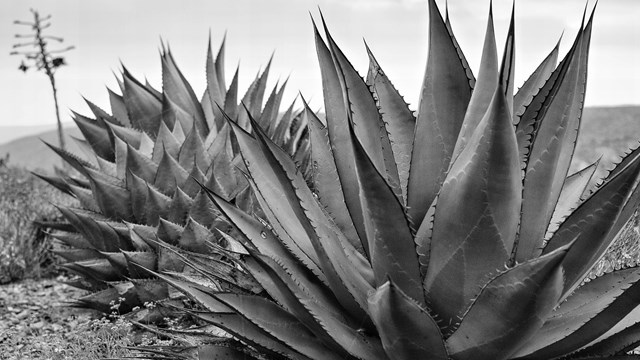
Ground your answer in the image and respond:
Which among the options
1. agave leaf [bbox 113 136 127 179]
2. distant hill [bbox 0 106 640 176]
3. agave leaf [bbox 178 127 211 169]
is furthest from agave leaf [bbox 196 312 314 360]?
distant hill [bbox 0 106 640 176]

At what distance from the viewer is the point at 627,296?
7.09 ft

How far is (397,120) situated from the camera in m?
2.54

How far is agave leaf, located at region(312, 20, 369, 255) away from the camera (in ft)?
7.78

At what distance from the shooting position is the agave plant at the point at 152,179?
463 cm

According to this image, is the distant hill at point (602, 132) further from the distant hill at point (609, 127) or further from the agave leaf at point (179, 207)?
the agave leaf at point (179, 207)

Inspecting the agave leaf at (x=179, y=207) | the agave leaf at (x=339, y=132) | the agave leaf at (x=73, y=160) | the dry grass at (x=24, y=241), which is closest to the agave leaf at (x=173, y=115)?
the agave leaf at (x=73, y=160)

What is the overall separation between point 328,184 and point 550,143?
769 millimetres

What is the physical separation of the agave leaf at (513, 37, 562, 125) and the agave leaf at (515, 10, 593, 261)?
0.71ft

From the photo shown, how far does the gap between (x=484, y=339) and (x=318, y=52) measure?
114 cm

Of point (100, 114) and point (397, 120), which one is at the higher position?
point (397, 120)

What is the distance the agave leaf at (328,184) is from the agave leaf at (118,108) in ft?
12.2

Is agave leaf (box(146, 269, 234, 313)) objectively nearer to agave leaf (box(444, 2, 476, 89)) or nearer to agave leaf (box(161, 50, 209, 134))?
agave leaf (box(444, 2, 476, 89))

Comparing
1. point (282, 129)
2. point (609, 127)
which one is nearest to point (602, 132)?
point (609, 127)

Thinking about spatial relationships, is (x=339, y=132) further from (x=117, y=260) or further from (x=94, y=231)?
(x=94, y=231)
